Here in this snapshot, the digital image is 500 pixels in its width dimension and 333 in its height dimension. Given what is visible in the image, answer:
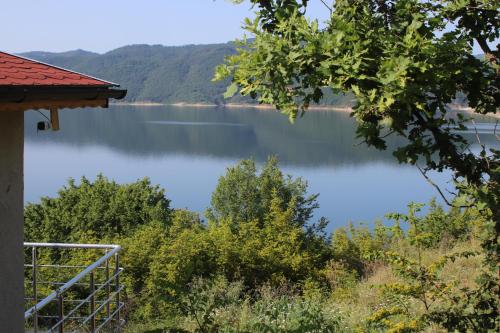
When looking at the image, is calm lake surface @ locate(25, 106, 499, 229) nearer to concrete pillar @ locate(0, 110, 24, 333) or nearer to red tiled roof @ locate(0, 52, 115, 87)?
red tiled roof @ locate(0, 52, 115, 87)

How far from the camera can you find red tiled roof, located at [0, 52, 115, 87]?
3.16 meters

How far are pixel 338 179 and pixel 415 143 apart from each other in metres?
55.5

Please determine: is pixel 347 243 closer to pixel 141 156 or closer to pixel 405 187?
pixel 405 187

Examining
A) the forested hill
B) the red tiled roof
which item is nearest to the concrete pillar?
the red tiled roof

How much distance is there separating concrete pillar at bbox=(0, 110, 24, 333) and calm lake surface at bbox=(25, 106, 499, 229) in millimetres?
18942

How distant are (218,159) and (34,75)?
69537mm

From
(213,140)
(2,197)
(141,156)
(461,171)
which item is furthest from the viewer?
(213,140)

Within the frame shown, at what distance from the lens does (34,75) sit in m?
3.45

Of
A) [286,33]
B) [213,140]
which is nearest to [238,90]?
[286,33]

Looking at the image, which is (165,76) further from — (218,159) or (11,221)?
(11,221)

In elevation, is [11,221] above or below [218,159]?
above

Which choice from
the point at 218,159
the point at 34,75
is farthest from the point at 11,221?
the point at 218,159

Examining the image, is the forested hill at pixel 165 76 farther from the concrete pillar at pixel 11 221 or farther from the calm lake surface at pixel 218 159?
the concrete pillar at pixel 11 221

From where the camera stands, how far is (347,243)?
16.2m
